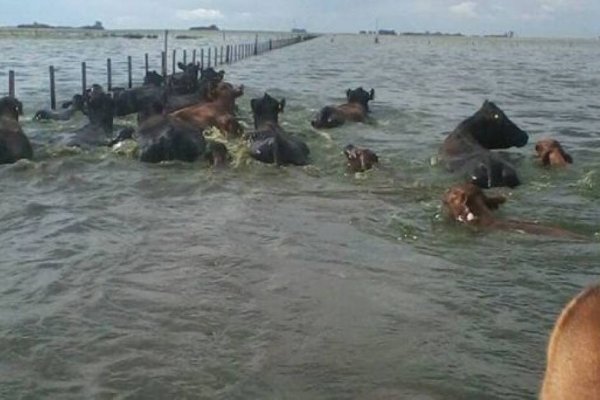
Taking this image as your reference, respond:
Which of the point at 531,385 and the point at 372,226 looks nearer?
the point at 531,385

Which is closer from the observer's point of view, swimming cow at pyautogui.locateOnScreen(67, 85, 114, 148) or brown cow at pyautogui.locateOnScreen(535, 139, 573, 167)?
brown cow at pyautogui.locateOnScreen(535, 139, 573, 167)

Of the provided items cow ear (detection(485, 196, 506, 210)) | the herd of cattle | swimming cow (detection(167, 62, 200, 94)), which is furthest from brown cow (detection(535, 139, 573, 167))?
swimming cow (detection(167, 62, 200, 94))

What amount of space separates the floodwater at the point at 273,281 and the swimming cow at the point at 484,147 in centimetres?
27

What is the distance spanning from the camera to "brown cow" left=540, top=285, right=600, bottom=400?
1.93 m

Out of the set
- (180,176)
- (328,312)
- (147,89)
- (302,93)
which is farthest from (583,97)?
(328,312)

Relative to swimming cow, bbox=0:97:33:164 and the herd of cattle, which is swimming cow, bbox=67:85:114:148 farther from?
swimming cow, bbox=0:97:33:164

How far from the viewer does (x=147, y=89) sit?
22234 mm

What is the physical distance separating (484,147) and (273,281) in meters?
7.48

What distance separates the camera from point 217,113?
54.8 ft

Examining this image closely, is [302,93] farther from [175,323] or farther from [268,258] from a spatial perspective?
[175,323]

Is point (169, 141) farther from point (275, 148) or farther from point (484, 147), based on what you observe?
point (484, 147)

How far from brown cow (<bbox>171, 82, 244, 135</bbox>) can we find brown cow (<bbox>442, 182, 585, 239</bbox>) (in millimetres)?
7229

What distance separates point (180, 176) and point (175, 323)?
21.4 ft

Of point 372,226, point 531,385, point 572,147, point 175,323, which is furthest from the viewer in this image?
point 572,147
